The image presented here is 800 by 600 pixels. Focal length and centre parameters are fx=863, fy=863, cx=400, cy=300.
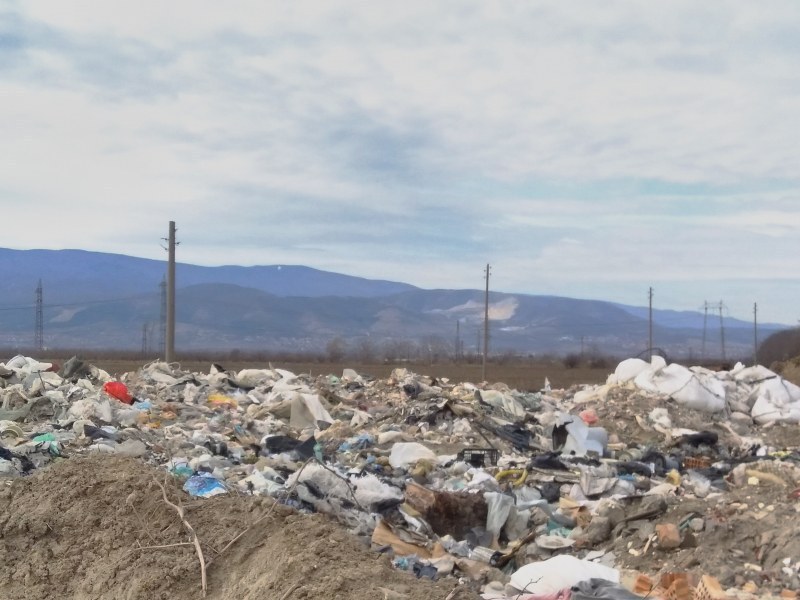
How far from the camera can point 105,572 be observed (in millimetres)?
4383

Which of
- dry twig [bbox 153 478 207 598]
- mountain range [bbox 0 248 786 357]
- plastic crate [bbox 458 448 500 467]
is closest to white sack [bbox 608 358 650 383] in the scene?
plastic crate [bbox 458 448 500 467]

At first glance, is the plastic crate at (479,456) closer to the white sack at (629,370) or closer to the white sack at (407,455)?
the white sack at (407,455)

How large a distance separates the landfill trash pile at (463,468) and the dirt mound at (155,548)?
0.02 m

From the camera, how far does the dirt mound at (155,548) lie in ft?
12.3

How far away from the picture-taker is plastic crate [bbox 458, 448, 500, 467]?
9.88 meters

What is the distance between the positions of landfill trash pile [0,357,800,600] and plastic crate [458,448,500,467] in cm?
3

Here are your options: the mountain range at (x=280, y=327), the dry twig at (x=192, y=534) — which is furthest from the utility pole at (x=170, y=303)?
the mountain range at (x=280, y=327)

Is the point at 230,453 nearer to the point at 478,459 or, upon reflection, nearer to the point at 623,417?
the point at 478,459

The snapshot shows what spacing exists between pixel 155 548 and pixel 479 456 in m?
→ 5.98

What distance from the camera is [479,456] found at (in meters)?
9.93

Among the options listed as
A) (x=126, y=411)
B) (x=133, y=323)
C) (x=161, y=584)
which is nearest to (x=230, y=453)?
(x=126, y=411)

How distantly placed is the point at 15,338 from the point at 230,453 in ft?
Answer: 409

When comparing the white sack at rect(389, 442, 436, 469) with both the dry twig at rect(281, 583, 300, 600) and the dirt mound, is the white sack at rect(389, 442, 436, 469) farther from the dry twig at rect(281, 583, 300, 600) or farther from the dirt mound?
the dry twig at rect(281, 583, 300, 600)

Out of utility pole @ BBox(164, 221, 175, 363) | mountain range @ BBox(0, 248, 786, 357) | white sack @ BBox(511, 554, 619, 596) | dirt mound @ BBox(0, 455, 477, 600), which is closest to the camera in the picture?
dirt mound @ BBox(0, 455, 477, 600)
